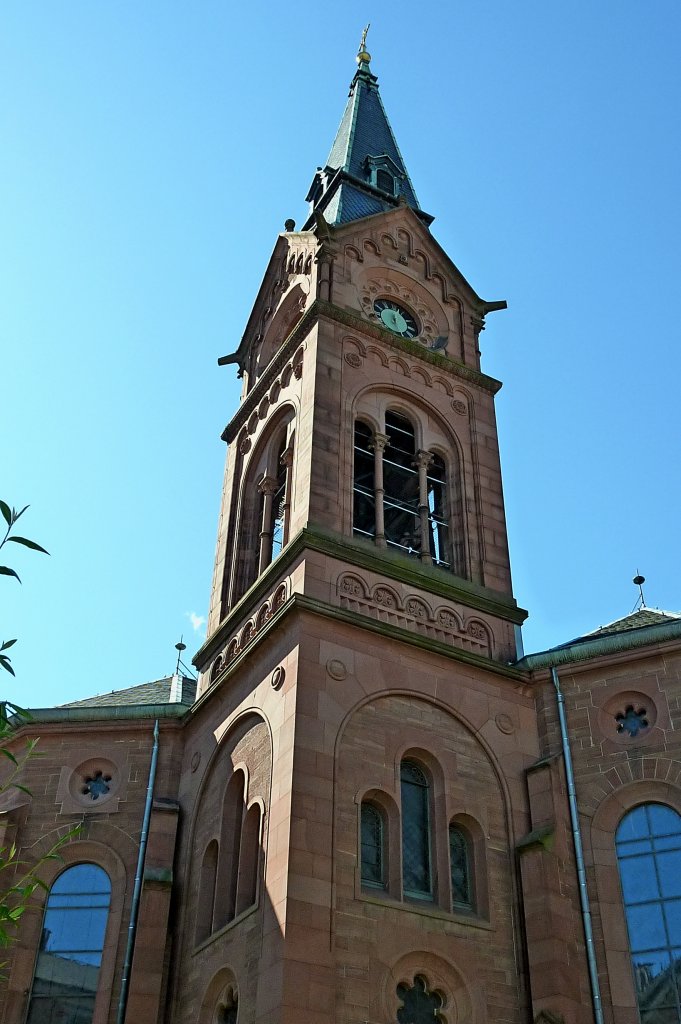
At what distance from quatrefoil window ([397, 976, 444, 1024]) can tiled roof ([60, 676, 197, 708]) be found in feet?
30.4

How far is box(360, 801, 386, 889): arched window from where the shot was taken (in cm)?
2089

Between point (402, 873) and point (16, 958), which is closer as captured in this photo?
point (402, 873)

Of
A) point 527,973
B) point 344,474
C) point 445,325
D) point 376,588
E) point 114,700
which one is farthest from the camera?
point 445,325

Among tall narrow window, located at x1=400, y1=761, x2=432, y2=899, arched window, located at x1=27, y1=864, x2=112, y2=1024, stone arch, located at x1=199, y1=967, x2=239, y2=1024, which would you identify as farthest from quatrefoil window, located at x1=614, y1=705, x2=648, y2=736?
arched window, located at x1=27, y1=864, x2=112, y2=1024

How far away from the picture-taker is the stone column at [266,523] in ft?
94.6

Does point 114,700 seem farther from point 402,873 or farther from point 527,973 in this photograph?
point 527,973

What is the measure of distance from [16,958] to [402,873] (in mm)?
7725

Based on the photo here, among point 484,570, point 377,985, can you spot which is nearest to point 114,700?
point 484,570

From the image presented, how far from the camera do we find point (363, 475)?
29.5 meters

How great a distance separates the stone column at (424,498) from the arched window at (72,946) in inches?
370

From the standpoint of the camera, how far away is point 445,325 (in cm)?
3300

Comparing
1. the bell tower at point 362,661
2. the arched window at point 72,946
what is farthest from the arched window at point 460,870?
the arched window at point 72,946

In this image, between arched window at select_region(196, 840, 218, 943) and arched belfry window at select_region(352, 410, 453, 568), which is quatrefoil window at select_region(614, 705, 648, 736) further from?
arched window at select_region(196, 840, 218, 943)

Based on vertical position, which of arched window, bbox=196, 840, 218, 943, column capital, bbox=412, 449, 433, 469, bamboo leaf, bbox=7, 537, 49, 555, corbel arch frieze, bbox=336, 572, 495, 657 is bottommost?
bamboo leaf, bbox=7, 537, 49, 555
